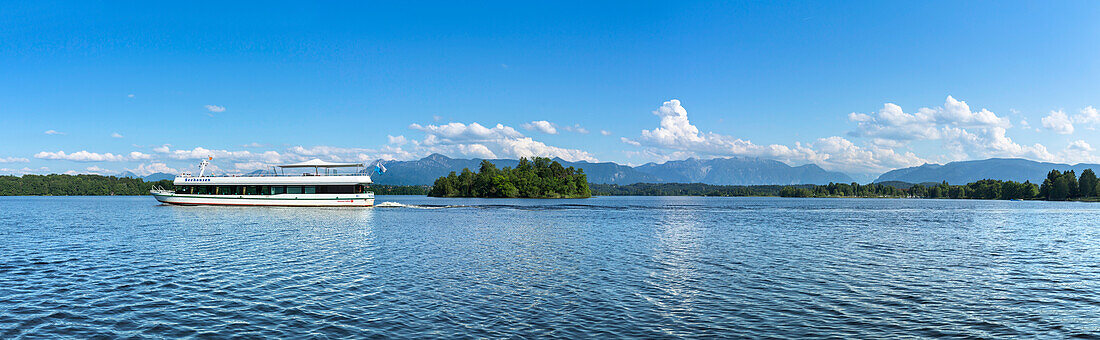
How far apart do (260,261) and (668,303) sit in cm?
2110

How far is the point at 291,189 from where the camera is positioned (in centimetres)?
9612

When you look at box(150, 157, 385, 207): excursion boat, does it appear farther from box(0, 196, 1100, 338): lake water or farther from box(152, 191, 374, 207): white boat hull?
box(0, 196, 1100, 338): lake water

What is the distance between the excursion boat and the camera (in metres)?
94.6

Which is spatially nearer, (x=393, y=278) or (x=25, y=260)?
(x=393, y=278)

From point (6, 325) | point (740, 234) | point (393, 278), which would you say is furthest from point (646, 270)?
point (740, 234)

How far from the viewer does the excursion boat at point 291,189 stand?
310ft

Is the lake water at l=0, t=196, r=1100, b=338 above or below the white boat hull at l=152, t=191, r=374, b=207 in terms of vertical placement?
below

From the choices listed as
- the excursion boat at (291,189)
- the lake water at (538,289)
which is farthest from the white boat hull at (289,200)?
the lake water at (538,289)

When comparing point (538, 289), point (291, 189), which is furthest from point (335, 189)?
point (538, 289)

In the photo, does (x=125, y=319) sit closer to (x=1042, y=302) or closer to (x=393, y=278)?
(x=393, y=278)

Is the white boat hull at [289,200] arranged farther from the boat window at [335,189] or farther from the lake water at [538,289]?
the lake water at [538,289]

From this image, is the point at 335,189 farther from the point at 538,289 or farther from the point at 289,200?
the point at 538,289

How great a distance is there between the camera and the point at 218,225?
55812mm

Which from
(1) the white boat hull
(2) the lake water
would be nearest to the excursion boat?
(1) the white boat hull
